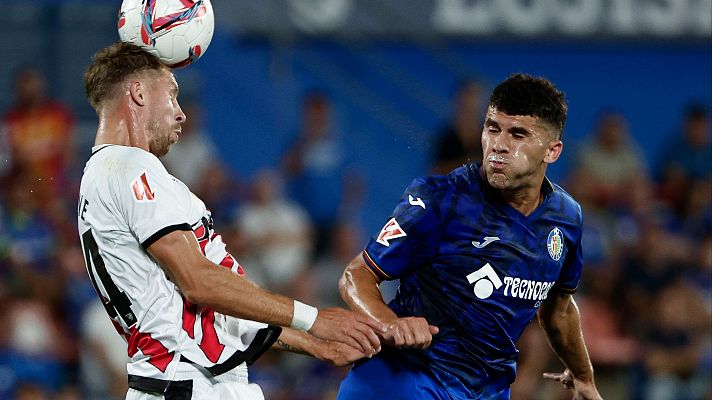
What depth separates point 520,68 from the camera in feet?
42.2

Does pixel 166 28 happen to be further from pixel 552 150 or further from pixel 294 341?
pixel 552 150

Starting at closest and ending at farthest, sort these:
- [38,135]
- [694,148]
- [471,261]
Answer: [471,261], [38,135], [694,148]

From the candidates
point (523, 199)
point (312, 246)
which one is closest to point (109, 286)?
point (523, 199)

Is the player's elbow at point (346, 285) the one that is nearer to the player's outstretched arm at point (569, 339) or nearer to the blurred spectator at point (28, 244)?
the player's outstretched arm at point (569, 339)

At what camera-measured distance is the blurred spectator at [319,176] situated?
11008 mm

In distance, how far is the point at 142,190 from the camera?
4.32 m

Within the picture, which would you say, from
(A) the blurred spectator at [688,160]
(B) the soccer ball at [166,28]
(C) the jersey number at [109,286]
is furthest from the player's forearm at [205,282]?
(A) the blurred spectator at [688,160]

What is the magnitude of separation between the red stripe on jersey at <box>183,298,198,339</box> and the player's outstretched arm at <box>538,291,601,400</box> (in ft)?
5.90

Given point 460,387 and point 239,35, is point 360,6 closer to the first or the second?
point 239,35

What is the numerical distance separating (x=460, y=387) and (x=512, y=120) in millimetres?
1174

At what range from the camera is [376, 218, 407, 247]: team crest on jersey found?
4.75 meters

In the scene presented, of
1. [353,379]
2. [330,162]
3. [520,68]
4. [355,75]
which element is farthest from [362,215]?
[353,379]

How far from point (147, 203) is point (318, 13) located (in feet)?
26.5

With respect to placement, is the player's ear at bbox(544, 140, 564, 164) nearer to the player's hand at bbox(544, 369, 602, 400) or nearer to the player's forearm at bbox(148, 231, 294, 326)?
the player's hand at bbox(544, 369, 602, 400)
